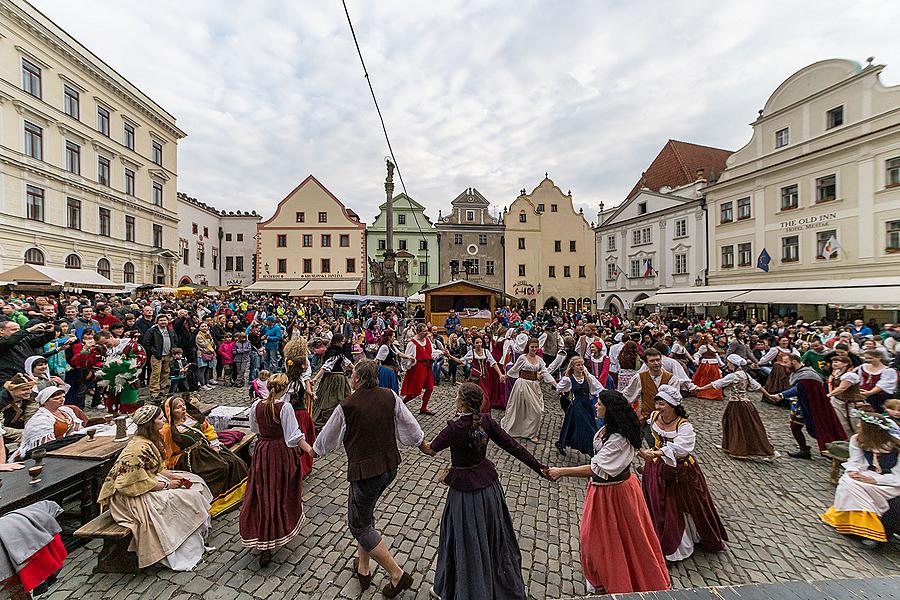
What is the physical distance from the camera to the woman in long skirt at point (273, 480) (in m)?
4.02

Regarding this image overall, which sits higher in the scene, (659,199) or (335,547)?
(659,199)

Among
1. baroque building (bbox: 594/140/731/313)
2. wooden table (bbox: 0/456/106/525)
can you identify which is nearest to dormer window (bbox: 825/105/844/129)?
baroque building (bbox: 594/140/731/313)

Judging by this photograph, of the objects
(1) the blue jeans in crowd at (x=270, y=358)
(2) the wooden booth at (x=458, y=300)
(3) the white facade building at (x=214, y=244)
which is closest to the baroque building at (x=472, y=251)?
(2) the wooden booth at (x=458, y=300)

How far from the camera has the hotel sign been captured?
70.3 ft

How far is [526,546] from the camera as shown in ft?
14.2

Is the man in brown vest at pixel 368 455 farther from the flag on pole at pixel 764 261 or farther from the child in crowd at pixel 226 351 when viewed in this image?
the flag on pole at pixel 764 261

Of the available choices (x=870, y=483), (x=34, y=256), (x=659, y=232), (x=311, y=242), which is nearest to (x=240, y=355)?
(x=870, y=483)

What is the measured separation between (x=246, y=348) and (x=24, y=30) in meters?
27.4

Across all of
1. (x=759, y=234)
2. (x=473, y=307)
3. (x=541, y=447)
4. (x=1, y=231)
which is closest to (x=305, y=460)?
(x=541, y=447)

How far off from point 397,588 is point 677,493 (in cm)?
305

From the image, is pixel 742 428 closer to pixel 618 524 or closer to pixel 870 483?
pixel 870 483

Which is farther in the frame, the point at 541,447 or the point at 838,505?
the point at 541,447

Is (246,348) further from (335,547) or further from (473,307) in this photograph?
(473,307)

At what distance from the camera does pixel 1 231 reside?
21000mm
